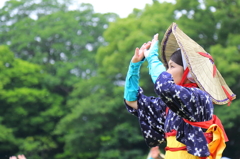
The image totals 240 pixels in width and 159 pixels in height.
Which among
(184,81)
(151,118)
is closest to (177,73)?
(184,81)

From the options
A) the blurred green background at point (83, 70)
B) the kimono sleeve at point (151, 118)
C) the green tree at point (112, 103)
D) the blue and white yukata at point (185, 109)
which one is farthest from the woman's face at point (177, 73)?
the green tree at point (112, 103)

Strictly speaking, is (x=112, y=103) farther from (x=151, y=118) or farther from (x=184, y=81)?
(x=184, y=81)

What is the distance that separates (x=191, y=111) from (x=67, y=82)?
1653cm

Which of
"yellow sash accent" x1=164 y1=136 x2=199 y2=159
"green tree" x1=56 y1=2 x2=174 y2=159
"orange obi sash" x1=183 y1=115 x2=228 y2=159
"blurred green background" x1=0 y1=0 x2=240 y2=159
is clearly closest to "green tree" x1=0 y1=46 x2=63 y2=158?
"blurred green background" x1=0 y1=0 x2=240 y2=159

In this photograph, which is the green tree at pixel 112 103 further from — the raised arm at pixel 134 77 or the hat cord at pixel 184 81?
the hat cord at pixel 184 81

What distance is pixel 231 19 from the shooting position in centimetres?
1376

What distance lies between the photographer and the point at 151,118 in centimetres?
269

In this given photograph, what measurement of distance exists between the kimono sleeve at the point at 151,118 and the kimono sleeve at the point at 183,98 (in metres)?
0.36

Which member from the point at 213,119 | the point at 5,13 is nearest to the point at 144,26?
the point at 5,13

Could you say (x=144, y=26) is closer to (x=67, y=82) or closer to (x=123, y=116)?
(x=123, y=116)

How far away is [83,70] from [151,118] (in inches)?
651

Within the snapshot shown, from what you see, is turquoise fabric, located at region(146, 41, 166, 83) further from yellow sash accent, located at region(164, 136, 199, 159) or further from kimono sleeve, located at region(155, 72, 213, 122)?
yellow sash accent, located at region(164, 136, 199, 159)

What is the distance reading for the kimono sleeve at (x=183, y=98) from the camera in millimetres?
2271

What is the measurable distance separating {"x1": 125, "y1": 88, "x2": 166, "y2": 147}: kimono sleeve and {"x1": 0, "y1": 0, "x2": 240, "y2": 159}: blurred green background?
10.3 m
